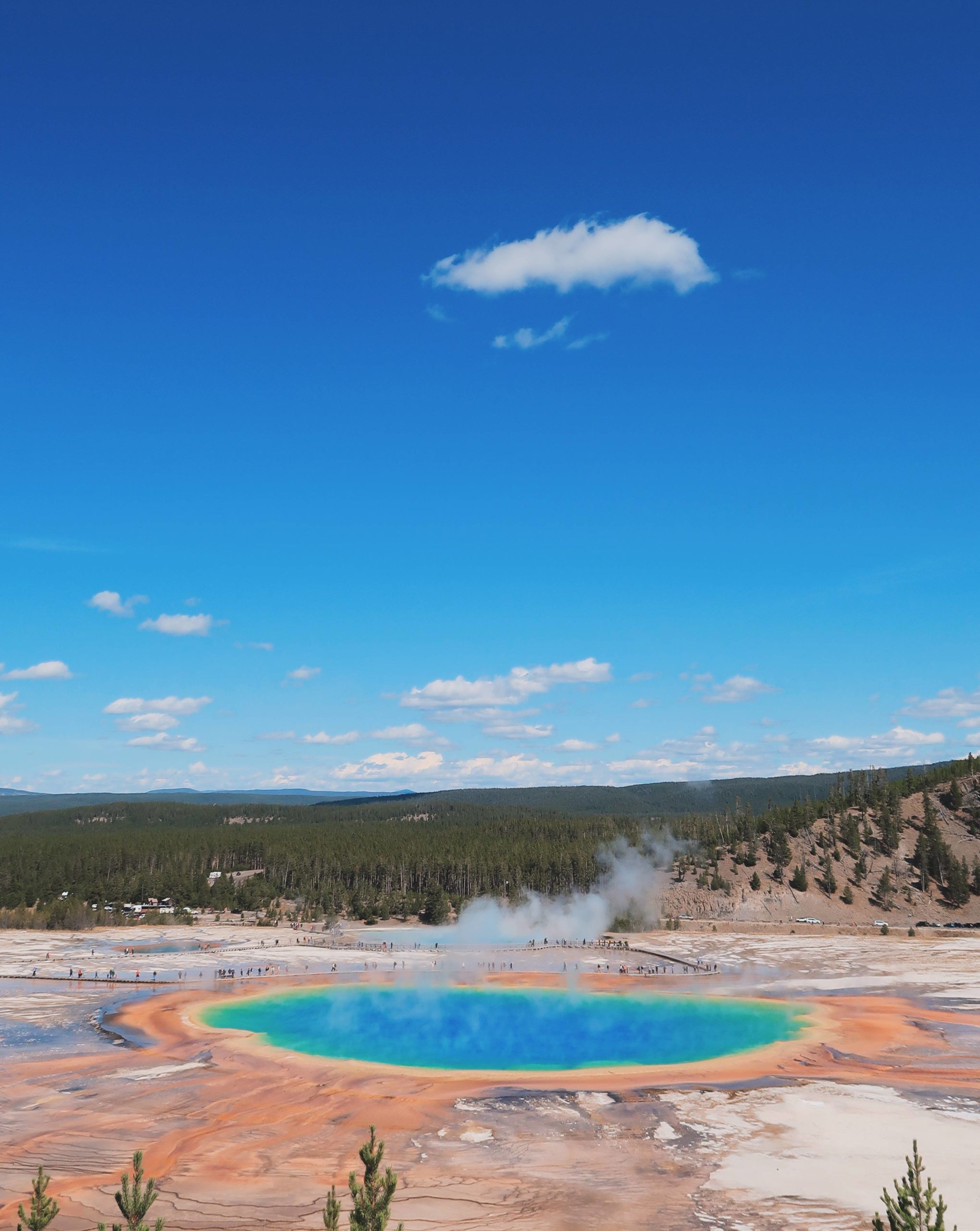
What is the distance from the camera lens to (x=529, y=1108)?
34.8m

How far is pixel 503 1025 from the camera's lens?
52.8 m

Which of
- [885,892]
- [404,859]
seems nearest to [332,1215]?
[885,892]

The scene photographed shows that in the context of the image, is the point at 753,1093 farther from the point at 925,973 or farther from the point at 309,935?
the point at 309,935

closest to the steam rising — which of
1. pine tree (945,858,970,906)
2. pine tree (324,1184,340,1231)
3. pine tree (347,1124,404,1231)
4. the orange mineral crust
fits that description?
pine tree (945,858,970,906)

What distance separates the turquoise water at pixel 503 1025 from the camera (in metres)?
44.7

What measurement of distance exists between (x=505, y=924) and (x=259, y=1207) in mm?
77875

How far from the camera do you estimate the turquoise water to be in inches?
1759

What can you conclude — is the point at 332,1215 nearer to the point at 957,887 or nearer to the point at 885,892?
the point at 885,892

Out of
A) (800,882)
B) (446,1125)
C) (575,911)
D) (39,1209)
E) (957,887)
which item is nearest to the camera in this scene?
(39,1209)

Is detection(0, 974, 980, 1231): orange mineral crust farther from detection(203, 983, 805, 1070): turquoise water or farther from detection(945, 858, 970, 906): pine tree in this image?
detection(945, 858, 970, 906): pine tree

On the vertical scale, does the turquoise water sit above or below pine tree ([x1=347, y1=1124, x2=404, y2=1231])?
below

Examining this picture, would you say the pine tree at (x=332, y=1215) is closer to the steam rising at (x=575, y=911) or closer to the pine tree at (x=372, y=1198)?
the pine tree at (x=372, y=1198)

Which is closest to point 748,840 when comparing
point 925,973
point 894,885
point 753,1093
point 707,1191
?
point 894,885

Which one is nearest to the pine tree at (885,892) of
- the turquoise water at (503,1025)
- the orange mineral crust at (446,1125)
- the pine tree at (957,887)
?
the pine tree at (957,887)
